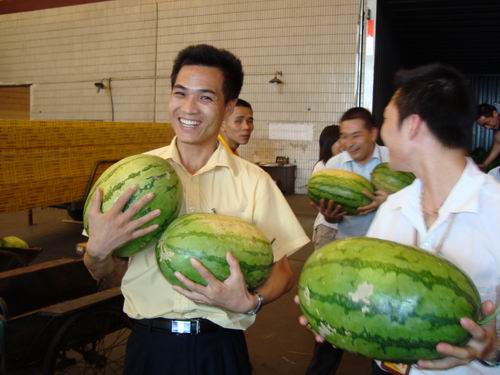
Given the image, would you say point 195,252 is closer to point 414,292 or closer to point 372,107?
point 414,292

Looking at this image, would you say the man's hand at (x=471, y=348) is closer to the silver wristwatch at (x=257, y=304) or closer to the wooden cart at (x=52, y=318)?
the silver wristwatch at (x=257, y=304)

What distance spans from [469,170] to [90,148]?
4.28 meters

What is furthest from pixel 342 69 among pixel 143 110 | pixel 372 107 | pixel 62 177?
pixel 62 177

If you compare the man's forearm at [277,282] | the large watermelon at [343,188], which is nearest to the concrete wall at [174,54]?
the large watermelon at [343,188]

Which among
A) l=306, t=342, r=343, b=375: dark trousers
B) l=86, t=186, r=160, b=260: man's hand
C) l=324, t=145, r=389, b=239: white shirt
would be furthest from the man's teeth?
l=306, t=342, r=343, b=375: dark trousers

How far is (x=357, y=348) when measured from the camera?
44.2 inches

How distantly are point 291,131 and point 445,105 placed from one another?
6.99 metres

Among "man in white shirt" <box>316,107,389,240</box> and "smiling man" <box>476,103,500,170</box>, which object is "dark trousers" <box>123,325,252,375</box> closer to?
"man in white shirt" <box>316,107,389,240</box>

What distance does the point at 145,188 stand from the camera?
143 centimetres

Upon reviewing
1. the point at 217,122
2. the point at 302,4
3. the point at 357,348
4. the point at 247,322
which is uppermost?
the point at 302,4

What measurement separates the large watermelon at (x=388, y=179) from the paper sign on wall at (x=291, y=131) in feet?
17.3

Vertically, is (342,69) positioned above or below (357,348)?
above

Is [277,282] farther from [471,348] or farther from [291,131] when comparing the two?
[291,131]

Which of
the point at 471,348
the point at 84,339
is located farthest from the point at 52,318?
the point at 471,348
